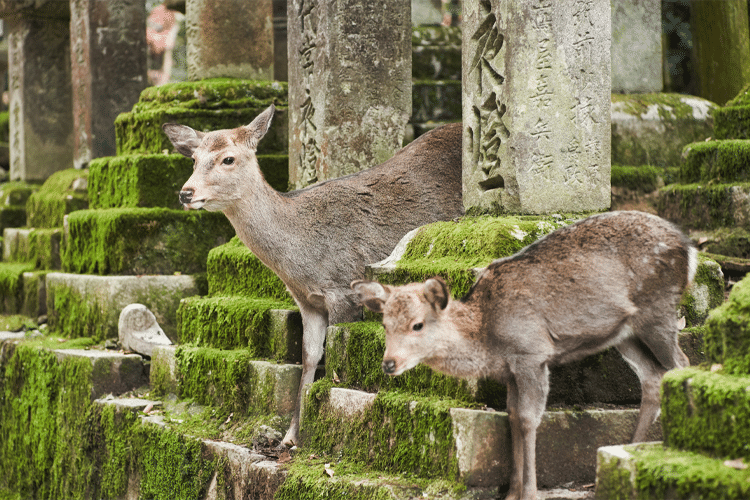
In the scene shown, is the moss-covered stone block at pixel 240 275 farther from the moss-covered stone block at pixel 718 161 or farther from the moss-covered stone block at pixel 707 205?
the moss-covered stone block at pixel 718 161

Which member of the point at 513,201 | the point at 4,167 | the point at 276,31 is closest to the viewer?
the point at 513,201

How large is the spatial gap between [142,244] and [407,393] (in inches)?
173

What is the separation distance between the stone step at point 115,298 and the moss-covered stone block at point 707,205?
422 centimetres

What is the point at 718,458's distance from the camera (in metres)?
3.31

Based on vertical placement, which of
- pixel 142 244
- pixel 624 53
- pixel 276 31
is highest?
pixel 276 31

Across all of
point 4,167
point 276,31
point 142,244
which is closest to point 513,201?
point 142,244

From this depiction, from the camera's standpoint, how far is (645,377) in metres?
4.37

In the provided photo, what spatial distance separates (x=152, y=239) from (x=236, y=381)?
2660 millimetres

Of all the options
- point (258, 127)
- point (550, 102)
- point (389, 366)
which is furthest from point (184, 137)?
point (389, 366)

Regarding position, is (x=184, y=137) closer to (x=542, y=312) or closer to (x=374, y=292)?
(x=374, y=292)

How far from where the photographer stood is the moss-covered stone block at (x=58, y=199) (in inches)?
426

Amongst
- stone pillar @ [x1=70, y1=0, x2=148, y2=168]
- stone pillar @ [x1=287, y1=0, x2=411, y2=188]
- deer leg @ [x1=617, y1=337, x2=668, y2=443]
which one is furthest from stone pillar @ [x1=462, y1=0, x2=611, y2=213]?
stone pillar @ [x1=70, y1=0, x2=148, y2=168]

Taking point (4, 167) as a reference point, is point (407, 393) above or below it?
below

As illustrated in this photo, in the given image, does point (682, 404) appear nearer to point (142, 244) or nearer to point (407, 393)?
point (407, 393)
